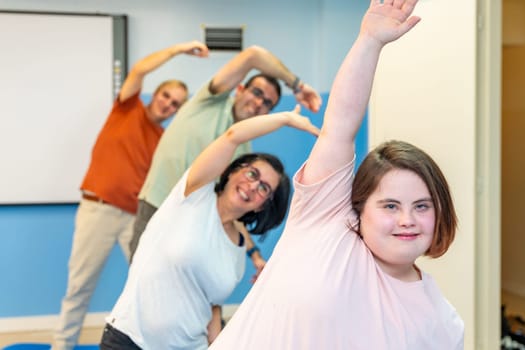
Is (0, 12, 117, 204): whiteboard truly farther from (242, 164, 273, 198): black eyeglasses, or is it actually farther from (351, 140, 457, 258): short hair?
(351, 140, 457, 258): short hair

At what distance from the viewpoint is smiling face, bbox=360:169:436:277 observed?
3.34 feet

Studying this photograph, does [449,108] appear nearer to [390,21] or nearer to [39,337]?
[390,21]

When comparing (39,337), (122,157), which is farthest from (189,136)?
(39,337)

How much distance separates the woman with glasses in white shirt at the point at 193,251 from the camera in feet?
5.33

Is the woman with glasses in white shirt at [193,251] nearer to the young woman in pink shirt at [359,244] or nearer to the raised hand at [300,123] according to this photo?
the raised hand at [300,123]

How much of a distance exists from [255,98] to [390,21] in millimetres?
1490

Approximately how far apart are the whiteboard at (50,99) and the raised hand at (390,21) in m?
2.66

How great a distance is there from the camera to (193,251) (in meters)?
1.62

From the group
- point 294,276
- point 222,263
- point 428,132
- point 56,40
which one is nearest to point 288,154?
point 428,132

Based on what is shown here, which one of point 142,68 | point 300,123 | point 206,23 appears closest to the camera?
point 300,123

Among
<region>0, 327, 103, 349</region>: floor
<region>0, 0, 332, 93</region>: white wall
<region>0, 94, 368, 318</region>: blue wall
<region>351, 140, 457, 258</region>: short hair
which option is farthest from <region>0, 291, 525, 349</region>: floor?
<region>351, 140, 457, 258</region>: short hair

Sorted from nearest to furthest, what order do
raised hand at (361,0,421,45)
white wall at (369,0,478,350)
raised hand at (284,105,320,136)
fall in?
raised hand at (361,0,421,45) → raised hand at (284,105,320,136) → white wall at (369,0,478,350)

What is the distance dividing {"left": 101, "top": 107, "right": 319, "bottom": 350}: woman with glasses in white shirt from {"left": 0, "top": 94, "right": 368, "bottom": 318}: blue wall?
1848 millimetres

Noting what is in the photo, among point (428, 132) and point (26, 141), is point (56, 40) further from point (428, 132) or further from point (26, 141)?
point (428, 132)
